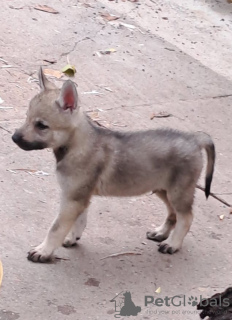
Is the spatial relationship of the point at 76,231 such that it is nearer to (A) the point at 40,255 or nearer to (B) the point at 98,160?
(A) the point at 40,255

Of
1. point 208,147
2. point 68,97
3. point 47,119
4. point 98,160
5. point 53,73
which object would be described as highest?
point 68,97

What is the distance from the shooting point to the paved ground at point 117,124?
4508 mm

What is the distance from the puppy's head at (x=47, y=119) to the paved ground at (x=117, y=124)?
0.75 m

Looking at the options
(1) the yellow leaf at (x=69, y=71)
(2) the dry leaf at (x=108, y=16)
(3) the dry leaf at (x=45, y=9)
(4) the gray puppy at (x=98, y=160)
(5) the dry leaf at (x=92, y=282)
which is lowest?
(3) the dry leaf at (x=45, y=9)

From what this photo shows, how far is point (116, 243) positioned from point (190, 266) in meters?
0.54

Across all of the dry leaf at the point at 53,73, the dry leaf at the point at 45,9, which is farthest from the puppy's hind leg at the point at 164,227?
the dry leaf at the point at 45,9

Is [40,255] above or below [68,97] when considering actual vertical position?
below

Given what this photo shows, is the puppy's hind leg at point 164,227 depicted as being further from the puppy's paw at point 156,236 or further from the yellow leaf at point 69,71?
the yellow leaf at point 69,71

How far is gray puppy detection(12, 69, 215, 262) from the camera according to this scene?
4535 mm

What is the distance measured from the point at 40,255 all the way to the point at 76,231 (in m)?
0.36

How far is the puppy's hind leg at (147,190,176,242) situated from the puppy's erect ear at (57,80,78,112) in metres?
1.02

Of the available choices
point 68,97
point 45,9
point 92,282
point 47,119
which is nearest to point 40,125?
point 47,119

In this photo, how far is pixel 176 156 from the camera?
4.80 metres

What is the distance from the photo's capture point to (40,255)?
4.64m
